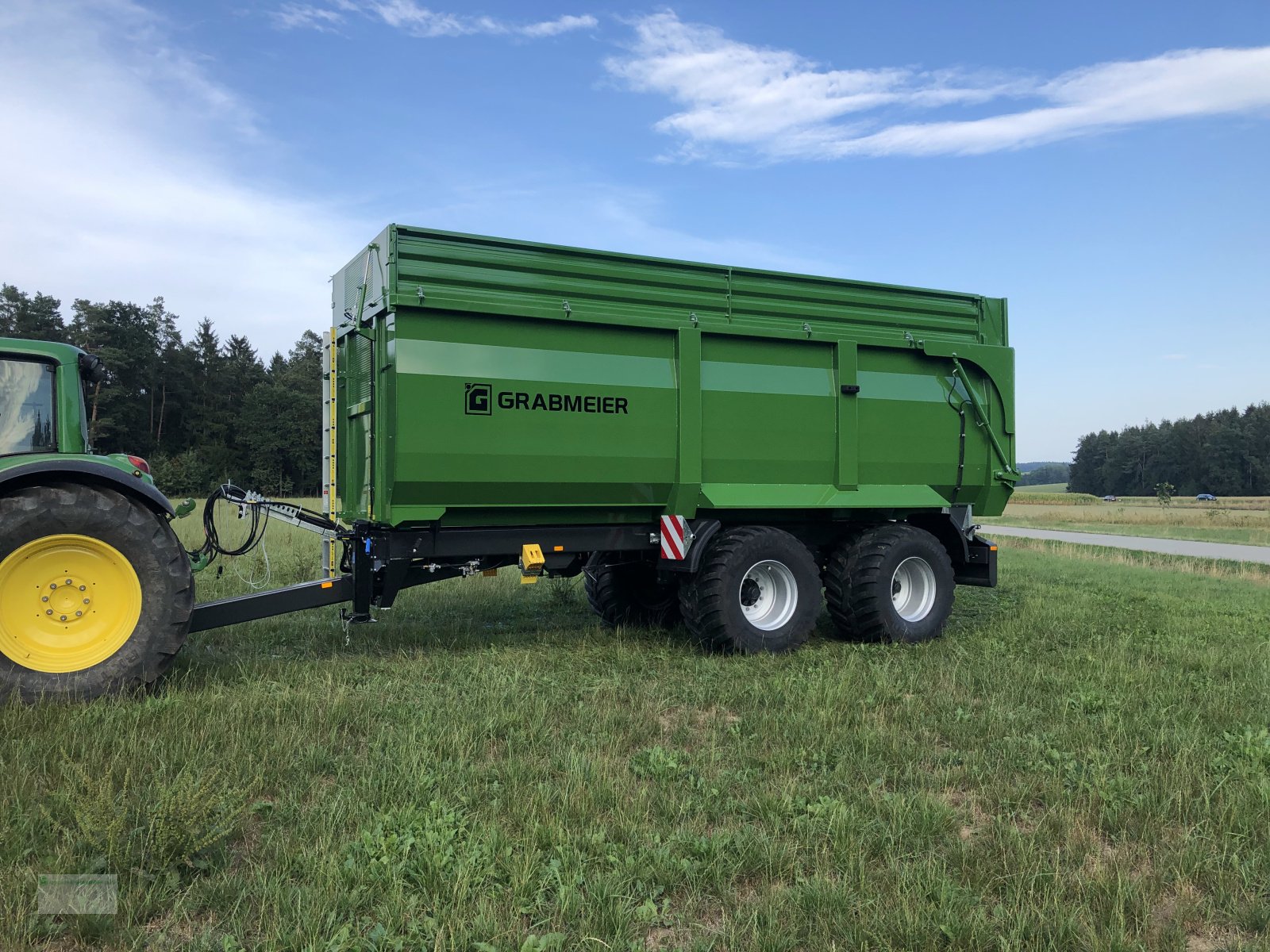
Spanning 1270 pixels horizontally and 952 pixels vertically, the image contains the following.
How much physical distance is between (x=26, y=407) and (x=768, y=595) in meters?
5.81

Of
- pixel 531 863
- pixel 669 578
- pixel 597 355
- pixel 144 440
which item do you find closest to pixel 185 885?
pixel 531 863

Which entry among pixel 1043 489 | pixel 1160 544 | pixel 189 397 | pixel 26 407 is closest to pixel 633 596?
pixel 26 407

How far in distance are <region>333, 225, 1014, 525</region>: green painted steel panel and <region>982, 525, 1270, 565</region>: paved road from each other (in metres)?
15.9

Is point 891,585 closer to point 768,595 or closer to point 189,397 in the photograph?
point 768,595

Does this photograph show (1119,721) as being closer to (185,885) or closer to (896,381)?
(896,381)

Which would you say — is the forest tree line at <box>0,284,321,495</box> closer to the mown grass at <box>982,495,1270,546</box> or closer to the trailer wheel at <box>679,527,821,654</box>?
the mown grass at <box>982,495,1270,546</box>

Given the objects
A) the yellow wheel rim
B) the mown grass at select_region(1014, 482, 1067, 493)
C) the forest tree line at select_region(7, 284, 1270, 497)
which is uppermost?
the forest tree line at select_region(7, 284, 1270, 497)

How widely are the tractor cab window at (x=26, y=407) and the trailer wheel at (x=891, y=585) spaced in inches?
255

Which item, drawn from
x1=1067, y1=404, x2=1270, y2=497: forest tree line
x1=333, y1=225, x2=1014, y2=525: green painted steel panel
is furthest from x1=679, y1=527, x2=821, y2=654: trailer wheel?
x1=1067, y1=404, x2=1270, y2=497: forest tree line

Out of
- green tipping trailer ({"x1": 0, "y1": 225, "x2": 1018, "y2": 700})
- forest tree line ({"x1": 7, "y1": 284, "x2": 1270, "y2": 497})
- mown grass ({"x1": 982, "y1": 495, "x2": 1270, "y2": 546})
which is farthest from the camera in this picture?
forest tree line ({"x1": 7, "y1": 284, "x2": 1270, "y2": 497})

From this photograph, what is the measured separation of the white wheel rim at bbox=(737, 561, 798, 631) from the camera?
7.70 m

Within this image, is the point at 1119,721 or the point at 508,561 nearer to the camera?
the point at 1119,721

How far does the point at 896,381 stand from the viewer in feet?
27.9

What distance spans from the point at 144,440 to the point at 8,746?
201 feet
